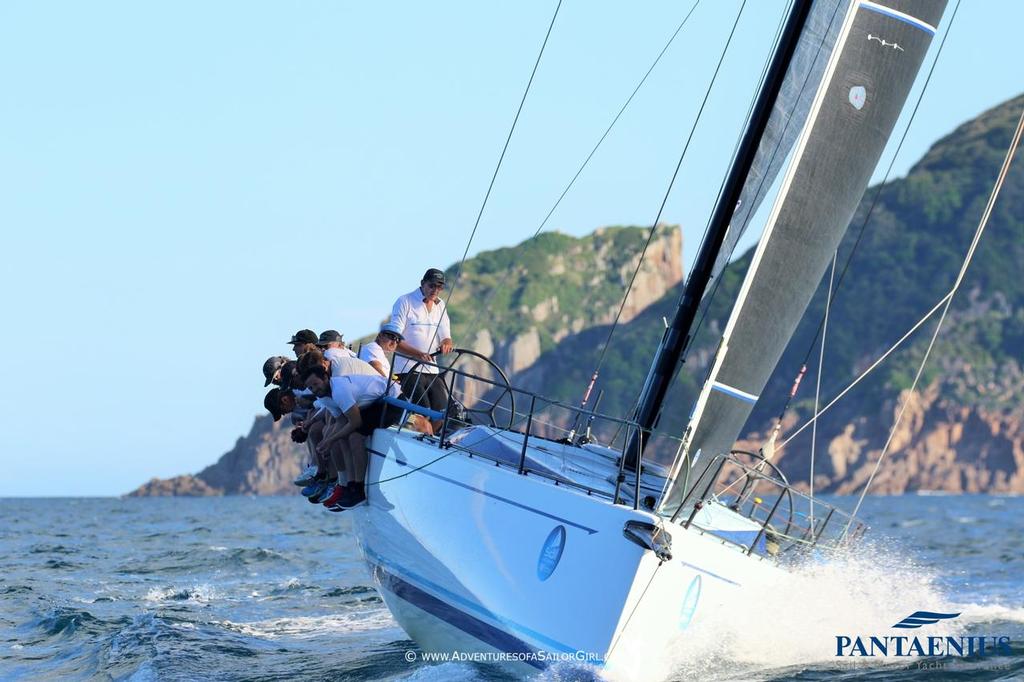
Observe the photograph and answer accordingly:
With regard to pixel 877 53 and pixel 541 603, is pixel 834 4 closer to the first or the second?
pixel 877 53

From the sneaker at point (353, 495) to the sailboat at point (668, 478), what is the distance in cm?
7

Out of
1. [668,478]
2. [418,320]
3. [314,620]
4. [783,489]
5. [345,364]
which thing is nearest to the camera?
[668,478]


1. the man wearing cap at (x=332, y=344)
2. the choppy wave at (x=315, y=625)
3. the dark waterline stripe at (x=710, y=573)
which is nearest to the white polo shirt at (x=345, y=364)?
the man wearing cap at (x=332, y=344)

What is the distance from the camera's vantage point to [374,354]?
10.4 m

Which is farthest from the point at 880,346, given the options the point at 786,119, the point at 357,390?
the point at 357,390

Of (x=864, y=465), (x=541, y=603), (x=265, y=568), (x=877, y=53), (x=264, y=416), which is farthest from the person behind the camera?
(x=264, y=416)

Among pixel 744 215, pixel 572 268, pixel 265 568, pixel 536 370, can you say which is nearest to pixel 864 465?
pixel 536 370

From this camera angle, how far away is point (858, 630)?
10344 millimetres

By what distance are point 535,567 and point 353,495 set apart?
236cm

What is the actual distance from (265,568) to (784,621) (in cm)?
1038

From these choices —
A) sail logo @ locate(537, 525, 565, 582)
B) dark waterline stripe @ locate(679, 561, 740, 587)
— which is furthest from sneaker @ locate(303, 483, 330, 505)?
dark waterline stripe @ locate(679, 561, 740, 587)

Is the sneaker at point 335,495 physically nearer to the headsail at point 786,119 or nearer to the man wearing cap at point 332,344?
the man wearing cap at point 332,344

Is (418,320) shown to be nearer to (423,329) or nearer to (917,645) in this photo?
(423,329)

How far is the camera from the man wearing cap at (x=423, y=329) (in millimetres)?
10062
